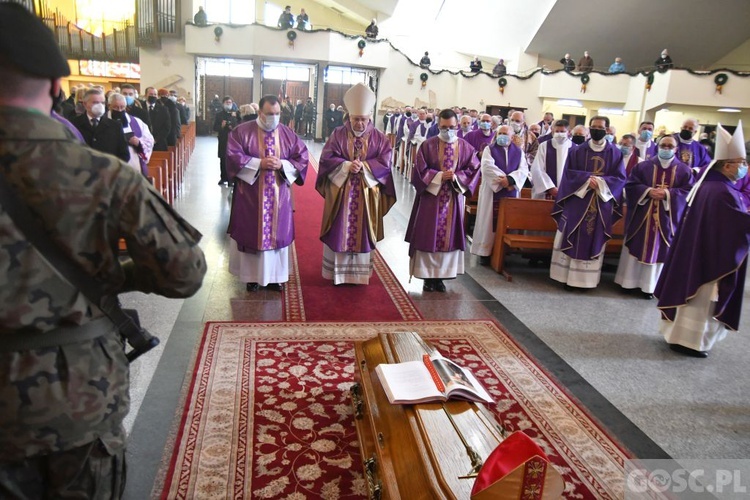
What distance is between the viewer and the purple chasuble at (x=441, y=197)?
226 inches

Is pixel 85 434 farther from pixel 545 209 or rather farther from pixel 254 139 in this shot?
pixel 545 209

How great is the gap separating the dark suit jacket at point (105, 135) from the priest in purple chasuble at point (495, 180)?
4.08m

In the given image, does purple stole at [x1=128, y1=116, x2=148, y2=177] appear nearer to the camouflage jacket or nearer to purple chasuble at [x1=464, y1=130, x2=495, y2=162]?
purple chasuble at [x1=464, y1=130, x2=495, y2=162]

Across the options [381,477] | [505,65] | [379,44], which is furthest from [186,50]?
[381,477]

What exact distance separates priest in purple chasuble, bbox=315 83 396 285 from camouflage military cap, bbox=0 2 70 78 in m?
4.26

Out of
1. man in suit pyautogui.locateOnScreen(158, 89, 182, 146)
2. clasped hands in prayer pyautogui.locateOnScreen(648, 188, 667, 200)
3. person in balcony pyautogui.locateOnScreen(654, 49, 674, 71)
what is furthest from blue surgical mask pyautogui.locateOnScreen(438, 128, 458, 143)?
person in balcony pyautogui.locateOnScreen(654, 49, 674, 71)

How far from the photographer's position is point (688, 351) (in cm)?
469

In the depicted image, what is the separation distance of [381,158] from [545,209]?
2.18m

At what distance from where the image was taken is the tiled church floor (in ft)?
11.0

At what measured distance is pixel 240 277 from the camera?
213 inches

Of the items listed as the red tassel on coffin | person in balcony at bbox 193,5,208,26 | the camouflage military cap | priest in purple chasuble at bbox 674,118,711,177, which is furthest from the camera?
person in balcony at bbox 193,5,208,26

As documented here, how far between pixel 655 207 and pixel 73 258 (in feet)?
19.6

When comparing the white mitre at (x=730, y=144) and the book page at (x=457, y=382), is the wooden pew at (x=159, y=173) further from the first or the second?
the white mitre at (x=730, y=144)

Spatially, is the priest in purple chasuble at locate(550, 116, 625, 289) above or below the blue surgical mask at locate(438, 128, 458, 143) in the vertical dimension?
below
